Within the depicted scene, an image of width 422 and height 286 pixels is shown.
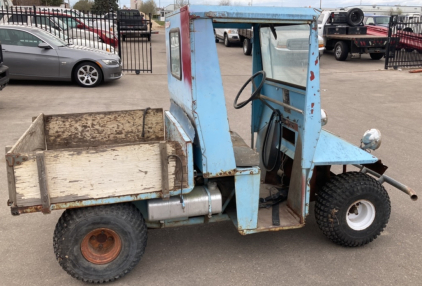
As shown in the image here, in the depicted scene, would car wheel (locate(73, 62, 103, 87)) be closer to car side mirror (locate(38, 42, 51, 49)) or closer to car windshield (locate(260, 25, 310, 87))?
car side mirror (locate(38, 42, 51, 49))

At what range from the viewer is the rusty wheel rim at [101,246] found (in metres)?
3.22

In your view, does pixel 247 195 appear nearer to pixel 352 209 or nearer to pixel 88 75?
pixel 352 209

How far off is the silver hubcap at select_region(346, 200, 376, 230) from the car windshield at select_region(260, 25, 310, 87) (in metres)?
1.23

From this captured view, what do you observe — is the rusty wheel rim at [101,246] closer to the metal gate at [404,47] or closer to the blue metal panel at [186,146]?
the blue metal panel at [186,146]

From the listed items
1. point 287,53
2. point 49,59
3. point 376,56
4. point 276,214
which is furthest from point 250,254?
point 376,56

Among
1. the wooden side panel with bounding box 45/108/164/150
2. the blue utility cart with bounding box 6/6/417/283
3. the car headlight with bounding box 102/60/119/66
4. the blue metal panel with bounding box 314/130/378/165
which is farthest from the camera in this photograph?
the car headlight with bounding box 102/60/119/66

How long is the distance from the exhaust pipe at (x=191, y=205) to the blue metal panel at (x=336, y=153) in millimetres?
917

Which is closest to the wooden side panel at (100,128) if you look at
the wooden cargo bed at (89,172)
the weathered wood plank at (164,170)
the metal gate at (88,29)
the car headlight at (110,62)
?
the wooden cargo bed at (89,172)

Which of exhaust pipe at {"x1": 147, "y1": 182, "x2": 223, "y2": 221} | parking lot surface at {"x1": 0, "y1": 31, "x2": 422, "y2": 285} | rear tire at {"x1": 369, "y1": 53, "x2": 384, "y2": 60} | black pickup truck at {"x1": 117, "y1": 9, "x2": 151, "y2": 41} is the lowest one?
parking lot surface at {"x1": 0, "y1": 31, "x2": 422, "y2": 285}

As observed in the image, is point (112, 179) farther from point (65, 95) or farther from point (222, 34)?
point (222, 34)

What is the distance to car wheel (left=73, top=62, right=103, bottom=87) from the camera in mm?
11135

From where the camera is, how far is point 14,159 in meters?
2.79

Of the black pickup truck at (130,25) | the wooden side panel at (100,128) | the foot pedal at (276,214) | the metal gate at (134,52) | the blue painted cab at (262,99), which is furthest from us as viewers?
the black pickup truck at (130,25)

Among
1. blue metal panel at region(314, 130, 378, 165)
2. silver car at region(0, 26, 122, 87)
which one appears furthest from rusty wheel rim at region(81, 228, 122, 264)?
silver car at region(0, 26, 122, 87)
